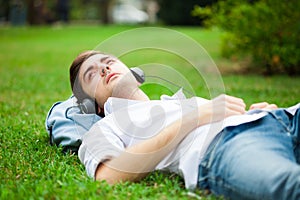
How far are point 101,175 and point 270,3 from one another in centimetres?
641

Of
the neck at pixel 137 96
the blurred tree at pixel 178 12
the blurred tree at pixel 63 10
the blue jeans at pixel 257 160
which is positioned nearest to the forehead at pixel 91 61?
the neck at pixel 137 96

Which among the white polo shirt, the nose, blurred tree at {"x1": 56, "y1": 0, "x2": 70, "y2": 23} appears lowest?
blurred tree at {"x1": 56, "y1": 0, "x2": 70, "y2": 23}

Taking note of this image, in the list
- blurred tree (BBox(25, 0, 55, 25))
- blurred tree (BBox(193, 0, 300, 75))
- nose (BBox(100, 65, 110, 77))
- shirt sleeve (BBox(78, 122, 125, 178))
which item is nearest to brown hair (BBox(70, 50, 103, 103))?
nose (BBox(100, 65, 110, 77))

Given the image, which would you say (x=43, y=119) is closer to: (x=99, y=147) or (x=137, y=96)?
(x=137, y=96)

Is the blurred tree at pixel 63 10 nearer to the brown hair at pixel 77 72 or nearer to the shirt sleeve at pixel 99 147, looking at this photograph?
the brown hair at pixel 77 72

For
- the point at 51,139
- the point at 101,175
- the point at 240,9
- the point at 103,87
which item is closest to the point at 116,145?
the point at 101,175

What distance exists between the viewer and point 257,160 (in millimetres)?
2408

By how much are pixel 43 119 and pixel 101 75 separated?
1694mm

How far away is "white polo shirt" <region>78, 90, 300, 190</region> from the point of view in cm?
267

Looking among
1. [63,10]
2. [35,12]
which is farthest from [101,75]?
[63,10]

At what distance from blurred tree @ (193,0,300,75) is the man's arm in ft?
18.7

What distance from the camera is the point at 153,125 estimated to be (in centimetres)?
289

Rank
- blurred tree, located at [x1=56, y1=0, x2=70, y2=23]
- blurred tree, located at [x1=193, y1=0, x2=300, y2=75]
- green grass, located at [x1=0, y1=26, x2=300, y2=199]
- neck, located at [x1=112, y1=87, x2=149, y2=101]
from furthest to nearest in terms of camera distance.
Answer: blurred tree, located at [x1=56, y1=0, x2=70, y2=23] → blurred tree, located at [x1=193, y1=0, x2=300, y2=75] → neck, located at [x1=112, y1=87, x2=149, y2=101] → green grass, located at [x1=0, y1=26, x2=300, y2=199]

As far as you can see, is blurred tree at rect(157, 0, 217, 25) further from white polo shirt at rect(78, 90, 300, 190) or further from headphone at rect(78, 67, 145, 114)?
white polo shirt at rect(78, 90, 300, 190)
